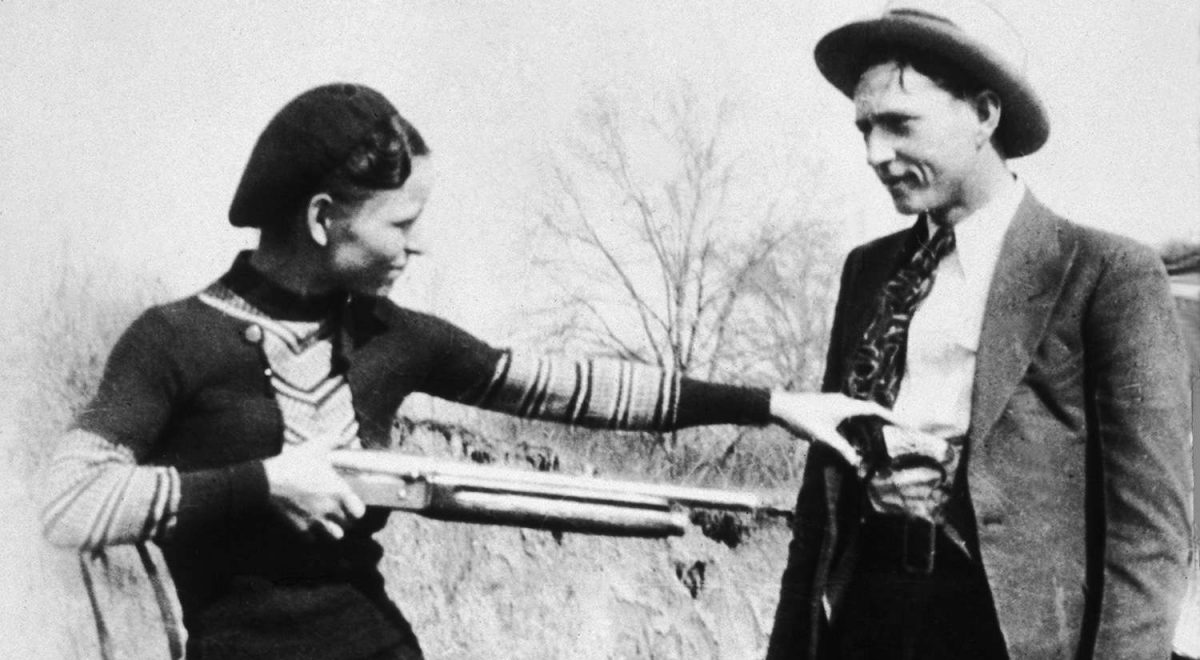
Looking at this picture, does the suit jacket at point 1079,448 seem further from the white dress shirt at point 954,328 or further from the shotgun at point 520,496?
the shotgun at point 520,496

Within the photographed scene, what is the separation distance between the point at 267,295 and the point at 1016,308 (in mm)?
1371

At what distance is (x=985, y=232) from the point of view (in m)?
2.22

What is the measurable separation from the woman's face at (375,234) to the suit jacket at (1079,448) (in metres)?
1.09

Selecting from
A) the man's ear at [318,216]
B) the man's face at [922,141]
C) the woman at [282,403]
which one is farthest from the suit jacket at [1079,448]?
the man's ear at [318,216]

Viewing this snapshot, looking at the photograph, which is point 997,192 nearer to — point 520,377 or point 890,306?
point 890,306

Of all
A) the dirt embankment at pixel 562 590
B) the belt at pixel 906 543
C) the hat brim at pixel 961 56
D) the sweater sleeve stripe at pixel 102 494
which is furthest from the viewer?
the dirt embankment at pixel 562 590

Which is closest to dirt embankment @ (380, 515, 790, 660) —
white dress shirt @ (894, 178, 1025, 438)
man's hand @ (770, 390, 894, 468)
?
man's hand @ (770, 390, 894, 468)

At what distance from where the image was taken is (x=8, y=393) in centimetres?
273

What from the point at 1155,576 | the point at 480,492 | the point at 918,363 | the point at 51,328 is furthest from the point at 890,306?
the point at 51,328

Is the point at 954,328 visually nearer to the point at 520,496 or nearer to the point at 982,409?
the point at 982,409

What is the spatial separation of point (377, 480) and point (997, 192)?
136cm

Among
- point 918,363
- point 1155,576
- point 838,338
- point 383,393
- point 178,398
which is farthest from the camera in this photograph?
point 838,338

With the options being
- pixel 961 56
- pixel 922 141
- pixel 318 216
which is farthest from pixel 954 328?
pixel 318 216

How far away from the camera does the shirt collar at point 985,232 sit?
221 cm
